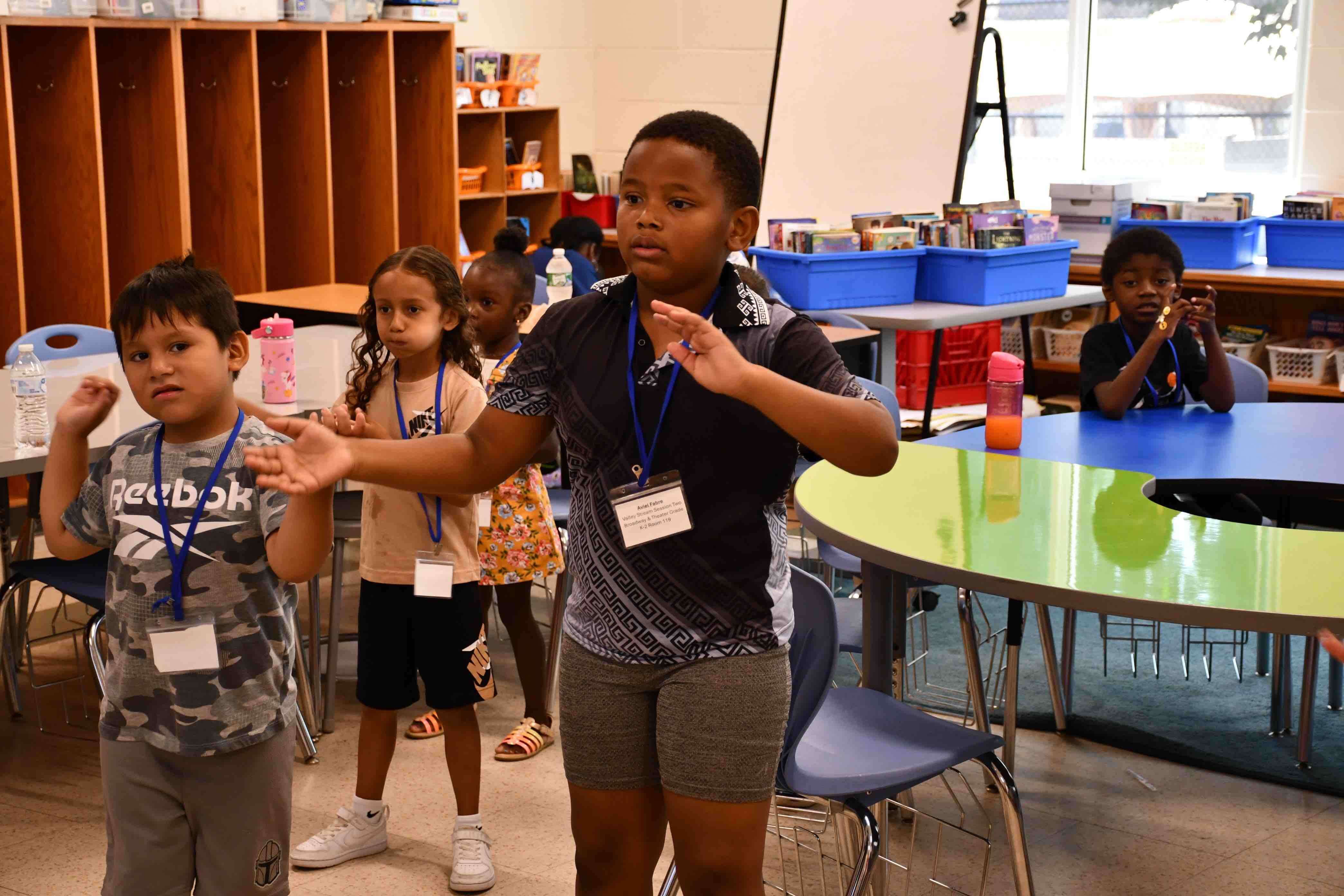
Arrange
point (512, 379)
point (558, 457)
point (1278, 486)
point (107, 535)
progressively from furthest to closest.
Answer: point (558, 457) < point (1278, 486) < point (107, 535) < point (512, 379)

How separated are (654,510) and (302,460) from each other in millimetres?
364

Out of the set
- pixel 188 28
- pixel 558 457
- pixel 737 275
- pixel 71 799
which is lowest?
pixel 71 799

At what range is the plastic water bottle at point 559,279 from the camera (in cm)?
475

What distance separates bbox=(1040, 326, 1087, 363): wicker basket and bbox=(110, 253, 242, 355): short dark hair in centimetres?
517

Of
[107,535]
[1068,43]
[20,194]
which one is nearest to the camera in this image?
[107,535]

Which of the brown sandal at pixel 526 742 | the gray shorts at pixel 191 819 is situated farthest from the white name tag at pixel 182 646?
the brown sandal at pixel 526 742

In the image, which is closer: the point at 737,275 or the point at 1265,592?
the point at 737,275

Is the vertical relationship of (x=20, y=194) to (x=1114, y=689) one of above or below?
above

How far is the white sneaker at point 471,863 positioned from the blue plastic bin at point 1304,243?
478 centimetres

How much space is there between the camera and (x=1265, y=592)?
1.86 meters

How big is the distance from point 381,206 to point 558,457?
10.6ft

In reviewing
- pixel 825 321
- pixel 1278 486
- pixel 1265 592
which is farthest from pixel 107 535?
pixel 825 321

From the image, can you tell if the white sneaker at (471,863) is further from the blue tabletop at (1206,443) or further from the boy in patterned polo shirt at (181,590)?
the blue tabletop at (1206,443)

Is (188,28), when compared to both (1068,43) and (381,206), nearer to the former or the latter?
(381,206)
